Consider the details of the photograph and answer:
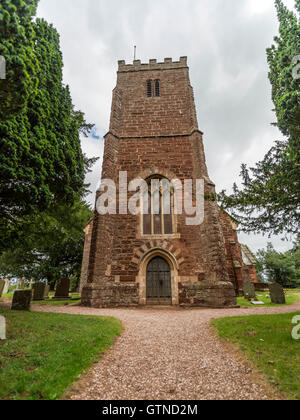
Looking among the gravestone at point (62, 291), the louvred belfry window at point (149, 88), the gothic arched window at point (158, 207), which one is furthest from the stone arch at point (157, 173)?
the gravestone at point (62, 291)

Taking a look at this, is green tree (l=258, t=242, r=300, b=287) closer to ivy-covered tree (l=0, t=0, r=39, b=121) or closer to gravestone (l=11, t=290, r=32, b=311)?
gravestone (l=11, t=290, r=32, b=311)

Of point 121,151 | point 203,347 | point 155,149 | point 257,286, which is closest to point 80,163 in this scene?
point 121,151

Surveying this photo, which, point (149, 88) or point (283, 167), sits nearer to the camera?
point (283, 167)

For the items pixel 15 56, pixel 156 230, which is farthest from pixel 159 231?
pixel 15 56

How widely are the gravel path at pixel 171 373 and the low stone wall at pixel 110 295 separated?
511 centimetres

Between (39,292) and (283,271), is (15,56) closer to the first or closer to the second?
(39,292)

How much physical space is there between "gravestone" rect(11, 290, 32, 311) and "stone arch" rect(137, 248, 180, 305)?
5146 mm

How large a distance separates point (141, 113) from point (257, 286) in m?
20.4

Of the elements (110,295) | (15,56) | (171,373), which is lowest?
(171,373)

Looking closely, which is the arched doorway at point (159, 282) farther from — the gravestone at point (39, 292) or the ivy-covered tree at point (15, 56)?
the ivy-covered tree at point (15, 56)

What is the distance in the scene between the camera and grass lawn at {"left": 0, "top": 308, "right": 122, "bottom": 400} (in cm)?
266

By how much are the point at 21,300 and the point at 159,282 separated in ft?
21.3

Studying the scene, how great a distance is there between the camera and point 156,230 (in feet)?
40.0

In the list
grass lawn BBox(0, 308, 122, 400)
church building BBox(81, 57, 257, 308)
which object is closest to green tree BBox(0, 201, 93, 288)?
church building BBox(81, 57, 257, 308)
